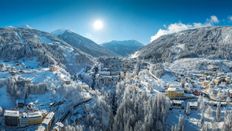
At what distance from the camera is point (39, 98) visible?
362ft

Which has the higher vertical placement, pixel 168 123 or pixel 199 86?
pixel 199 86

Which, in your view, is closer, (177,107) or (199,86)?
(177,107)

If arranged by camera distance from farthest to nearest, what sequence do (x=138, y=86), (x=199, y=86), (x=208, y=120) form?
1. (x=199, y=86)
2. (x=138, y=86)
3. (x=208, y=120)

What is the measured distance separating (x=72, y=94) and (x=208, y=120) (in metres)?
56.6

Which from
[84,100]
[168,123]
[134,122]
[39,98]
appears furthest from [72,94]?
[168,123]

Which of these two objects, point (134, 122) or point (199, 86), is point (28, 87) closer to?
point (134, 122)

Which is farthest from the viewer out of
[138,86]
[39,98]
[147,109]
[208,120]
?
[138,86]

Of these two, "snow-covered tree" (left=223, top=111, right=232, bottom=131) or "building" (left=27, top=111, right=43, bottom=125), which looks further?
"snow-covered tree" (left=223, top=111, right=232, bottom=131)

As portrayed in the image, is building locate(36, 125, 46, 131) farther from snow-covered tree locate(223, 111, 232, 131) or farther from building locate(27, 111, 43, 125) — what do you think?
snow-covered tree locate(223, 111, 232, 131)

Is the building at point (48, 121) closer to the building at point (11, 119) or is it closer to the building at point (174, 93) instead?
the building at point (11, 119)

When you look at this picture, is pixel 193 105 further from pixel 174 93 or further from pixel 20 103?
pixel 20 103

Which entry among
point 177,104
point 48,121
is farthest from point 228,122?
point 48,121

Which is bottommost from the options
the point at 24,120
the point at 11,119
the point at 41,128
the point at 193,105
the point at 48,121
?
the point at 41,128


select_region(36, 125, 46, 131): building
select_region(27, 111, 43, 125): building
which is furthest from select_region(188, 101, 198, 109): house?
select_region(27, 111, 43, 125): building
